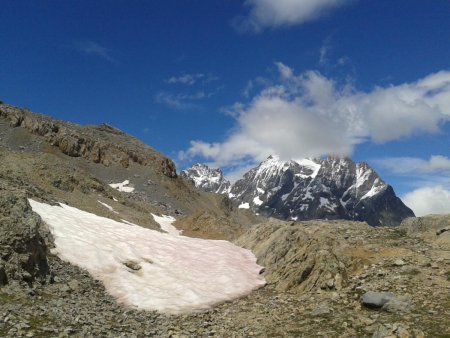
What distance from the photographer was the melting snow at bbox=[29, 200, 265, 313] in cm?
2452

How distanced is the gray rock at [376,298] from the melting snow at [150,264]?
838cm

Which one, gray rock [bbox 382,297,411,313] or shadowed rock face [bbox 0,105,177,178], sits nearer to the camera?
gray rock [bbox 382,297,411,313]

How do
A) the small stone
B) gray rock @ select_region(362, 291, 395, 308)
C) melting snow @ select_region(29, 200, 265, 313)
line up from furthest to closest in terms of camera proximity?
the small stone < melting snow @ select_region(29, 200, 265, 313) < gray rock @ select_region(362, 291, 395, 308)

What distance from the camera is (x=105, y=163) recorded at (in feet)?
454

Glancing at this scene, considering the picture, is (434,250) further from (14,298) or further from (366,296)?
(14,298)

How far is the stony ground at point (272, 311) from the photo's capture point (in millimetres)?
17231

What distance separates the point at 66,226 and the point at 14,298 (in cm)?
1369

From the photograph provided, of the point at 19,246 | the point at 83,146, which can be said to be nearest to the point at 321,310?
the point at 19,246

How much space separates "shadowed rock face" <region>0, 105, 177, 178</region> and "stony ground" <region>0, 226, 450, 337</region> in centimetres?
11627

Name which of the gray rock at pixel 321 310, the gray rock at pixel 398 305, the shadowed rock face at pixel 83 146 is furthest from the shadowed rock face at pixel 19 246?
the shadowed rock face at pixel 83 146

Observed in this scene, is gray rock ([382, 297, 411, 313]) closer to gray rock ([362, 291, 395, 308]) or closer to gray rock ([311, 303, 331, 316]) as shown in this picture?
gray rock ([362, 291, 395, 308])

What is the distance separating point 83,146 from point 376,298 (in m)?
131

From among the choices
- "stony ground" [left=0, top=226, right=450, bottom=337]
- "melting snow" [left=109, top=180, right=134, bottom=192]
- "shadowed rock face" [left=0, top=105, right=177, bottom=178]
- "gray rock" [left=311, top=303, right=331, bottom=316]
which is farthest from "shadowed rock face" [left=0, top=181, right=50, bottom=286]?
"shadowed rock face" [left=0, top=105, right=177, bottom=178]

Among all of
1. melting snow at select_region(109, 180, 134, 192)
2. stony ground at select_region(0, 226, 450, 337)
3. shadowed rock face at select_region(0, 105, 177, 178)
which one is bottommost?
stony ground at select_region(0, 226, 450, 337)
